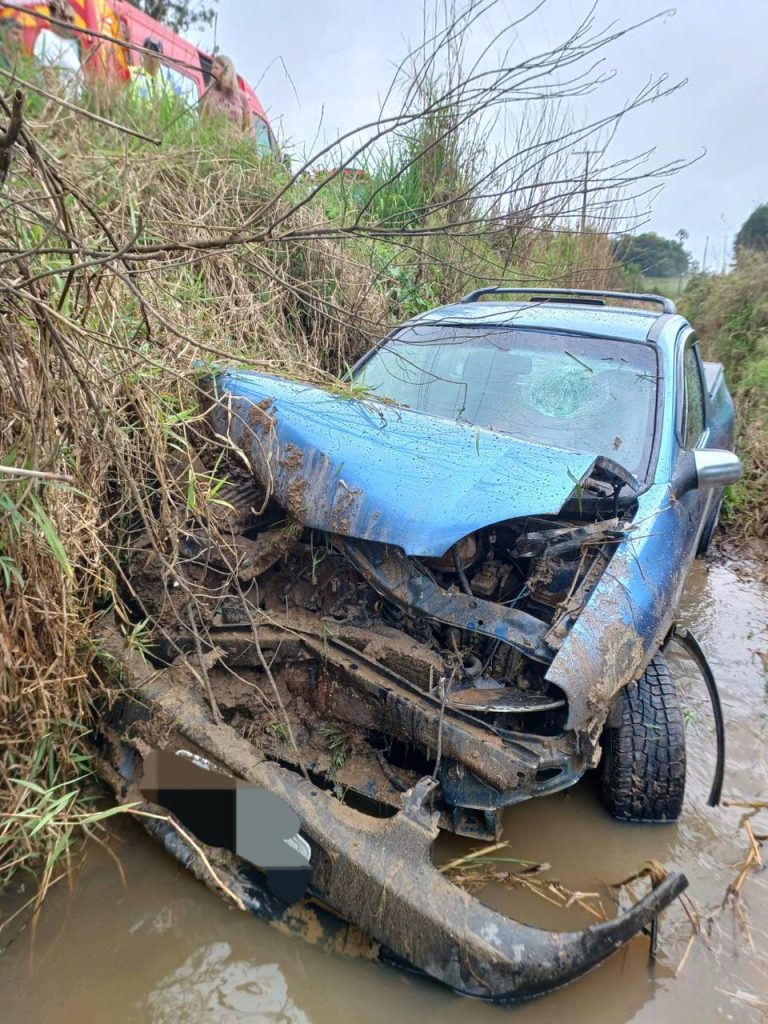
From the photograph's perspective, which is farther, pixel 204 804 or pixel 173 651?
pixel 173 651

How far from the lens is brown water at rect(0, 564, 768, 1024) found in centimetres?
163

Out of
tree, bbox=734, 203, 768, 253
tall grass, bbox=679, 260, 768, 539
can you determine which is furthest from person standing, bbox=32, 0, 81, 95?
tree, bbox=734, 203, 768, 253

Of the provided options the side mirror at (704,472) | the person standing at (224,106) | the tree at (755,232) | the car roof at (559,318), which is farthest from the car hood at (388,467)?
the tree at (755,232)

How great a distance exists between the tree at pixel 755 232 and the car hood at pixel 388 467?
8144mm

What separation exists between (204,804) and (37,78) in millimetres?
3884

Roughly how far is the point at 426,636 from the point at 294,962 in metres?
0.94

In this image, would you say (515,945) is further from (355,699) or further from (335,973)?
(355,699)

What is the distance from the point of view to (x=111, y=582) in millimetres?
2217

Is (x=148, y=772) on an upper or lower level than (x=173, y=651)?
lower

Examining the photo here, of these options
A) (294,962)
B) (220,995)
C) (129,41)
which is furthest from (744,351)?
(220,995)

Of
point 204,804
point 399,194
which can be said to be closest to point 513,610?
point 204,804

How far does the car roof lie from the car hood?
0.85 meters

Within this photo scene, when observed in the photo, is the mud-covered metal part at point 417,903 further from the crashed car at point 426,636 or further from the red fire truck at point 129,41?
the red fire truck at point 129,41

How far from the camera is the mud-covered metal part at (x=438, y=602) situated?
1987mm
